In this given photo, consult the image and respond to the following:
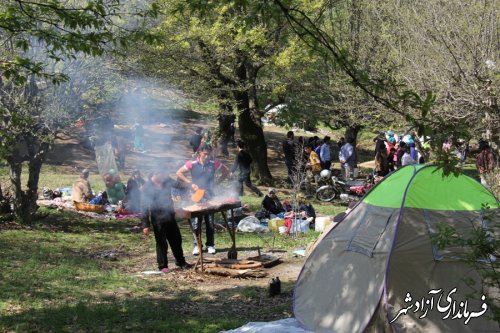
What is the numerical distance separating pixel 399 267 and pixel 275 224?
7.19 m

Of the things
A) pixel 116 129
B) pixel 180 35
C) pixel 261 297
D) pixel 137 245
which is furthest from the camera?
pixel 116 129

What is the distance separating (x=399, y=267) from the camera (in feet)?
21.8

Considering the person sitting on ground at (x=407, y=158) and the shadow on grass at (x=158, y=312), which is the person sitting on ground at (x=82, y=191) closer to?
the shadow on grass at (x=158, y=312)

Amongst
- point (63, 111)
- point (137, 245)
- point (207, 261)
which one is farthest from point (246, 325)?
point (63, 111)

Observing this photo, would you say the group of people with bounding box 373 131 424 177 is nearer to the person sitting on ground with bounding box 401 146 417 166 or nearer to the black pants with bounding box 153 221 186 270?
the person sitting on ground with bounding box 401 146 417 166

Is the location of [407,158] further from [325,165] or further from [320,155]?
[320,155]

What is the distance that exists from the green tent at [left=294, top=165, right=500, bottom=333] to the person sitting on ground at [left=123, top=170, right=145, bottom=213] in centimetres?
629

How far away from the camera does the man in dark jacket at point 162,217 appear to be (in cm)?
1001

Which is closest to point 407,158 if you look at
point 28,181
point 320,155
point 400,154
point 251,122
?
point 400,154

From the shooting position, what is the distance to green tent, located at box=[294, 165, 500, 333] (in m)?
6.48

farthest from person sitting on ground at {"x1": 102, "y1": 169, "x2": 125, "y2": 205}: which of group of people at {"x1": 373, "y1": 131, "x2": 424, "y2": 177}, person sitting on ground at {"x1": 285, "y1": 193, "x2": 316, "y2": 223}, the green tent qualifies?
the green tent

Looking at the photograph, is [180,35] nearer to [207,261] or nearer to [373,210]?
[207,261]

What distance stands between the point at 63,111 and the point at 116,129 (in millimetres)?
8522

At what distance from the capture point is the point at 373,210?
7.31 metres
